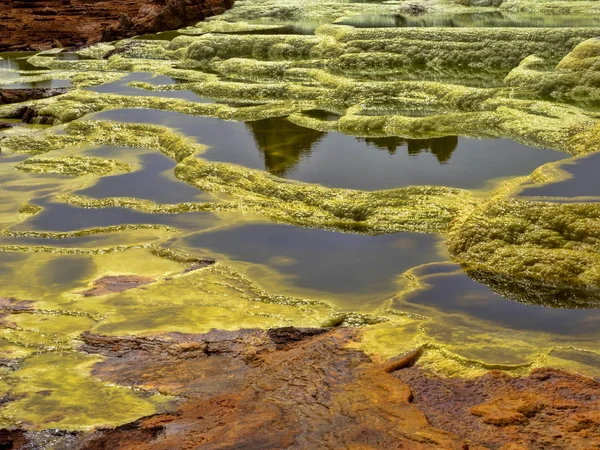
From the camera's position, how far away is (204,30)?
2380 centimetres

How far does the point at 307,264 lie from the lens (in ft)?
22.1

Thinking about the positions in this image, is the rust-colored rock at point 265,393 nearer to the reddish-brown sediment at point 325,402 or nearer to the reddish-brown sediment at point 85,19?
the reddish-brown sediment at point 325,402

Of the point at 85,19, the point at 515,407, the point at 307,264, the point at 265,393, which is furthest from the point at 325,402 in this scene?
the point at 85,19

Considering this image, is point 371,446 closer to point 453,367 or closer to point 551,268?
point 453,367

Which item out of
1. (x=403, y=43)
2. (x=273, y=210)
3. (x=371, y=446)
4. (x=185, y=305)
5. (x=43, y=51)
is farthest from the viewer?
(x=43, y=51)

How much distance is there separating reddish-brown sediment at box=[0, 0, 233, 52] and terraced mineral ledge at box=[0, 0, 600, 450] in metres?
10.8

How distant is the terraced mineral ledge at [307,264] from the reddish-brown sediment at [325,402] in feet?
0.05

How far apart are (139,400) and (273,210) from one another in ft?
12.9

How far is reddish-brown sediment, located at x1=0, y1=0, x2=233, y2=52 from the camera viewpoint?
24641 millimetres

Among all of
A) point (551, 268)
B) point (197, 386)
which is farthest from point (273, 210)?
point (197, 386)

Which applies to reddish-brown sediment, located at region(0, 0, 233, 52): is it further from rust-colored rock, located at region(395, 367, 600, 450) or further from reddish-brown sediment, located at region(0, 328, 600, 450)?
rust-colored rock, located at region(395, 367, 600, 450)

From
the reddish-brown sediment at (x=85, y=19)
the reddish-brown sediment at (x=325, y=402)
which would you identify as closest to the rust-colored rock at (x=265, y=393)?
the reddish-brown sediment at (x=325, y=402)

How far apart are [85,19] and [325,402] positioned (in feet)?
90.5

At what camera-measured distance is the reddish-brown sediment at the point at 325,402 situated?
147 inches
